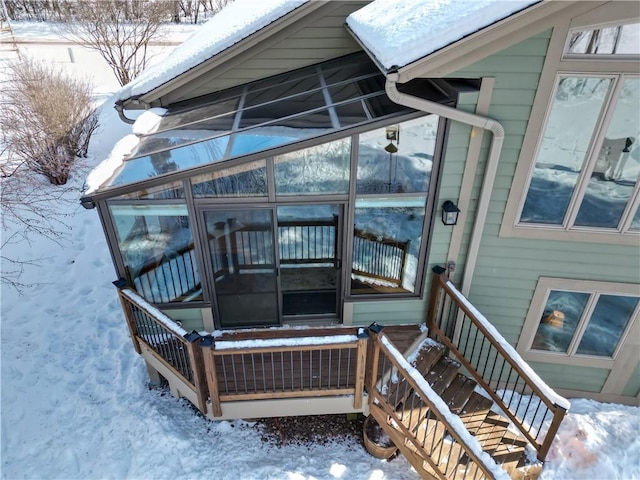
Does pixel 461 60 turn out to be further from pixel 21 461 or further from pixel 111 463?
pixel 21 461

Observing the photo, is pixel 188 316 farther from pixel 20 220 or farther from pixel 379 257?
pixel 20 220

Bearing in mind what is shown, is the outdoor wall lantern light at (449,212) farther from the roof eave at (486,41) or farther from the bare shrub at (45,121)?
the bare shrub at (45,121)

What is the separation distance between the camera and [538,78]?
4086mm

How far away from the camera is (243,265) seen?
522cm

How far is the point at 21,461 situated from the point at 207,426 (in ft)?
6.72

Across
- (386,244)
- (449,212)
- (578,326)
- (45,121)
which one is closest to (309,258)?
(386,244)

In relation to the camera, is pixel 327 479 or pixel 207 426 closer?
pixel 327 479

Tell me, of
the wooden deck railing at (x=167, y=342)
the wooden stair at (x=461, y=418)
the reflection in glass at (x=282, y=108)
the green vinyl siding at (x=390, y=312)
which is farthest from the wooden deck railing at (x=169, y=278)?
the wooden stair at (x=461, y=418)

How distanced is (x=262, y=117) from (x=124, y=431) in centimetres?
420

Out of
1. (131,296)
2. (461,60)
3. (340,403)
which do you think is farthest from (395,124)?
(131,296)

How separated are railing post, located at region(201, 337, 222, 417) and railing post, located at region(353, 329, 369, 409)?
1.53 meters

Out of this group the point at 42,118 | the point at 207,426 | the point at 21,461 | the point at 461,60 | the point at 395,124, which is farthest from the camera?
the point at 42,118

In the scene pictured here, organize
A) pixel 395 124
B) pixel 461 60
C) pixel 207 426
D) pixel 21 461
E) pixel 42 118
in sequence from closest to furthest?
pixel 461 60, pixel 395 124, pixel 21 461, pixel 207 426, pixel 42 118

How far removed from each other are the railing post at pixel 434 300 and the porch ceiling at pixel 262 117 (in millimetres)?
2040
